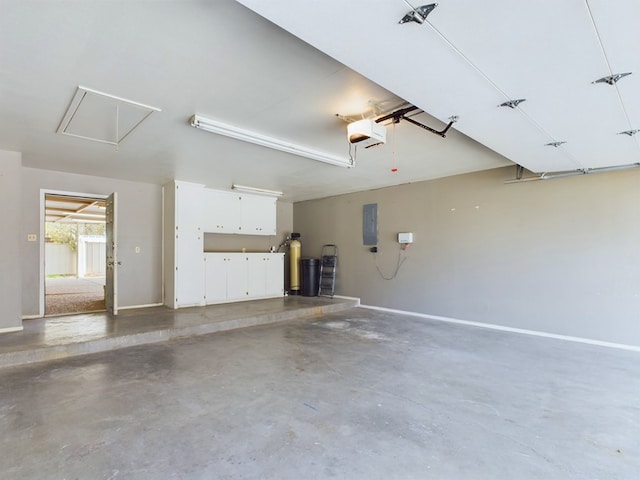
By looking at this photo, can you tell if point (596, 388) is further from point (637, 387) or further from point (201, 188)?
point (201, 188)

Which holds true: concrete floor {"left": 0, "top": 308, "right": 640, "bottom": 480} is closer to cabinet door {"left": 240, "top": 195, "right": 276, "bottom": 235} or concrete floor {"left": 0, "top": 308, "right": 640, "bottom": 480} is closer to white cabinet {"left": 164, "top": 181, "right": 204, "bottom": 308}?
white cabinet {"left": 164, "top": 181, "right": 204, "bottom": 308}

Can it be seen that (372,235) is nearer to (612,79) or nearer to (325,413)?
(325,413)

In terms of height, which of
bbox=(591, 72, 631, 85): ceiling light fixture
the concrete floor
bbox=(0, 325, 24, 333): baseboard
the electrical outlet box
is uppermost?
bbox=(591, 72, 631, 85): ceiling light fixture

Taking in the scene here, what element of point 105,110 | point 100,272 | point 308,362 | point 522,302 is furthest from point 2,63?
point 100,272

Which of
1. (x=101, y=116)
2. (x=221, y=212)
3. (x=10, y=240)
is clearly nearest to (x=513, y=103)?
(x=101, y=116)

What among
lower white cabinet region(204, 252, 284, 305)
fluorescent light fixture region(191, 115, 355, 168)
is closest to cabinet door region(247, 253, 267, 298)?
lower white cabinet region(204, 252, 284, 305)

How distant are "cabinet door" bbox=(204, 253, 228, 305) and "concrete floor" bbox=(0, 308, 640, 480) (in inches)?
97.2

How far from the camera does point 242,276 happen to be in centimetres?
724

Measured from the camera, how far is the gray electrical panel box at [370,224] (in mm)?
6965

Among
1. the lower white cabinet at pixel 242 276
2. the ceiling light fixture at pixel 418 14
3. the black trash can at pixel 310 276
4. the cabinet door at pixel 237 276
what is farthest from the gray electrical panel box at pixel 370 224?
the ceiling light fixture at pixel 418 14

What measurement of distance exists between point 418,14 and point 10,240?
5.65m

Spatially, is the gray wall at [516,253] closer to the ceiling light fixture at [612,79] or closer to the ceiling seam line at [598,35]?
the ceiling light fixture at [612,79]

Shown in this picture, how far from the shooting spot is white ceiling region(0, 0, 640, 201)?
171cm

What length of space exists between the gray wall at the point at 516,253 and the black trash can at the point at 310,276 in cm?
110
